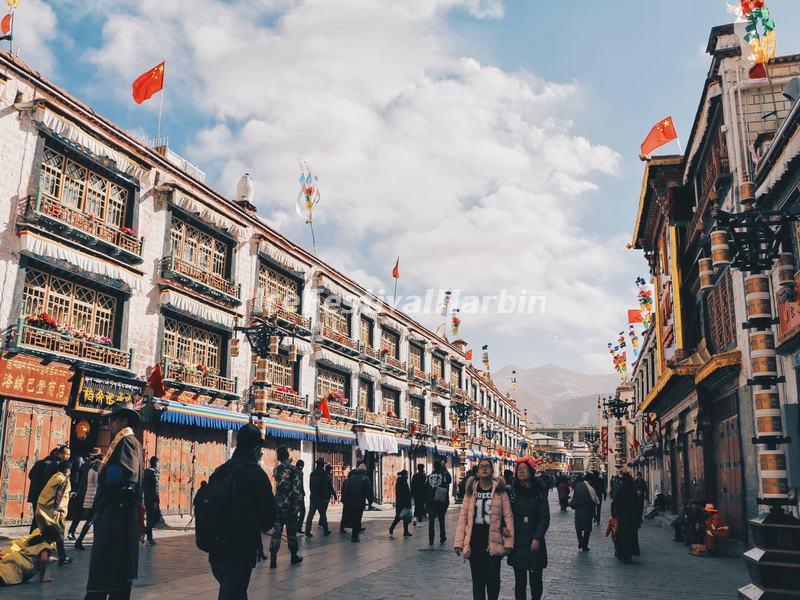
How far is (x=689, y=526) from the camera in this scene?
15.7 metres

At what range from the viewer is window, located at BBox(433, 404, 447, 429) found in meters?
47.9

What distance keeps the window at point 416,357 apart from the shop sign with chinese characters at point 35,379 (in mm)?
28615

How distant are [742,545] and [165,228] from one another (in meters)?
18.1

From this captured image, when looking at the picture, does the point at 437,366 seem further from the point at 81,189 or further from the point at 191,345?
the point at 81,189

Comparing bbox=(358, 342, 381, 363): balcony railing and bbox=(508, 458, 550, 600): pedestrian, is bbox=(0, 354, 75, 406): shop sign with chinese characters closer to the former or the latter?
bbox=(508, 458, 550, 600): pedestrian

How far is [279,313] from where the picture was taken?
27.0 m

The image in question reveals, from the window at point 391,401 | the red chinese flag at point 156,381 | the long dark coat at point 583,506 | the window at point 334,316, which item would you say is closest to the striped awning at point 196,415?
the red chinese flag at point 156,381

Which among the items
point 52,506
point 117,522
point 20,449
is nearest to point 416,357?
point 20,449

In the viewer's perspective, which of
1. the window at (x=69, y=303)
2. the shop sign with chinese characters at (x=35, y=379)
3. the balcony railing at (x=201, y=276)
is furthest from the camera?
→ the balcony railing at (x=201, y=276)

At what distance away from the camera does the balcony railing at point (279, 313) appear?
25.5 metres

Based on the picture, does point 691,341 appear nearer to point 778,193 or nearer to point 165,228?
point 778,193

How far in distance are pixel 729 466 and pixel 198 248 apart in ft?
58.0

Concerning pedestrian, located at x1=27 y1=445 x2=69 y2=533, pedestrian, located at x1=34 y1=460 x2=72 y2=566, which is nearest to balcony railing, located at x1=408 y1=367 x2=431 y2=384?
pedestrian, located at x1=27 y1=445 x2=69 y2=533

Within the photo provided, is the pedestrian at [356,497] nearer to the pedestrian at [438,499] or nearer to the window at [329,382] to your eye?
the pedestrian at [438,499]
